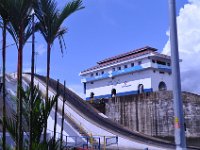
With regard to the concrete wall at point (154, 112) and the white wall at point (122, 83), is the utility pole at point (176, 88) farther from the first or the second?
the white wall at point (122, 83)

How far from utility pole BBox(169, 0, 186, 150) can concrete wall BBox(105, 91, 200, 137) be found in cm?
2850

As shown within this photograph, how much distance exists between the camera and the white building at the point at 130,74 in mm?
52625

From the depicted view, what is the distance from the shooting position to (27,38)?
21.6ft

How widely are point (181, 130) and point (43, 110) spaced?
2.19 metres

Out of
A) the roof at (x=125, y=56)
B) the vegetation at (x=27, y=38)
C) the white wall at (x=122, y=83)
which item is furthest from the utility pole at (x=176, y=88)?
the roof at (x=125, y=56)

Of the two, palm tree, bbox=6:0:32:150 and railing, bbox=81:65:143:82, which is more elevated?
railing, bbox=81:65:143:82

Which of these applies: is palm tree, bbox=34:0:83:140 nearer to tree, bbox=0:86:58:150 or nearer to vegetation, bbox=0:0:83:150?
vegetation, bbox=0:0:83:150

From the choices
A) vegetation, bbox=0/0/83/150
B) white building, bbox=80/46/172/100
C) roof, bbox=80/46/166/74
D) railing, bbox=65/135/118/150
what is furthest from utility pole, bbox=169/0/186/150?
roof, bbox=80/46/166/74

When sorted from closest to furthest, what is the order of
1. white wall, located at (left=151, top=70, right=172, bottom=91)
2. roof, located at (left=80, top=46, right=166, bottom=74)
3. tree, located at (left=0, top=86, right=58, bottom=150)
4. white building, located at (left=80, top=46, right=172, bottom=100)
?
tree, located at (left=0, top=86, right=58, bottom=150), white wall, located at (left=151, top=70, right=172, bottom=91), white building, located at (left=80, top=46, right=172, bottom=100), roof, located at (left=80, top=46, right=166, bottom=74)

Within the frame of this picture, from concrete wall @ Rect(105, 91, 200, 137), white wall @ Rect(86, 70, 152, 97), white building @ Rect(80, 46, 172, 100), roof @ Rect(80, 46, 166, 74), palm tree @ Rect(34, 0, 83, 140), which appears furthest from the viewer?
roof @ Rect(80, 46, 166, 74)

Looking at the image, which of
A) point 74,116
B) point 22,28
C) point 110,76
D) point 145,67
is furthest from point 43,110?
point 110,76

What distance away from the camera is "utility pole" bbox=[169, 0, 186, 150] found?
5.40 metres

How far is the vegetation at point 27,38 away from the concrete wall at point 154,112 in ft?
91.9

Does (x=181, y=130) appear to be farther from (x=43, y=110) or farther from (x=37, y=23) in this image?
(x=37, y=23)
